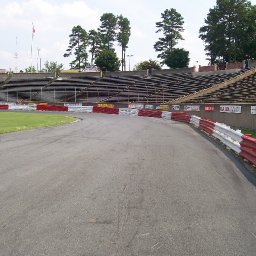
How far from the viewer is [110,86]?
65.9m

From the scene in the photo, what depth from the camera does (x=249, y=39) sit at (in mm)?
79312

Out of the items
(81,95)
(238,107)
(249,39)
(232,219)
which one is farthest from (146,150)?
(249,39)

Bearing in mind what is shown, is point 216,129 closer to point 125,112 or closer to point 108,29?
point 125,112

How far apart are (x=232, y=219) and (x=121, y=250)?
2.02 meters

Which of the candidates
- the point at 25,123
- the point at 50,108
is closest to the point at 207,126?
the point at 25,123

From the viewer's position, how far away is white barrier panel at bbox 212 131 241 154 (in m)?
12.6

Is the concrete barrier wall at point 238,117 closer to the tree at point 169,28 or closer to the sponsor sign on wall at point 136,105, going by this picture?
the sponsor sign on wall at point 136,105

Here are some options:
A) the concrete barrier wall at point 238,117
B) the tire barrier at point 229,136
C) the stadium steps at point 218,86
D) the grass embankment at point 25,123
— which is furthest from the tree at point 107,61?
the tire barrier at point 229,136

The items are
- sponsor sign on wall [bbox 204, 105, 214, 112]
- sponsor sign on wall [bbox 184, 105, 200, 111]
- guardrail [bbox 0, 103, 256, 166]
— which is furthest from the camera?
sponsor sign on wall [bbox 184, 105, 200, 111]

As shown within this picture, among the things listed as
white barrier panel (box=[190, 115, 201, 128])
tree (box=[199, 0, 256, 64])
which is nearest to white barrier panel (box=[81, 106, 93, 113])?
white barrier panel (box=[190, 115, 201, 128])

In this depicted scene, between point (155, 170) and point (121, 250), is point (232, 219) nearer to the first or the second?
point (121, 250)

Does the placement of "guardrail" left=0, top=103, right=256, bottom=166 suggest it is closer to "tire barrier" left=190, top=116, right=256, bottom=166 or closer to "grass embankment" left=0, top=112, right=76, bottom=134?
"tire barrier" left=190, top=116, right=256, bottom=166

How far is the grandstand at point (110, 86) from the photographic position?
54844 millimetres

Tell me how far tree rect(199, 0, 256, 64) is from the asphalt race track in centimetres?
7306
